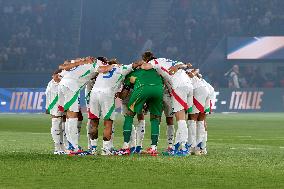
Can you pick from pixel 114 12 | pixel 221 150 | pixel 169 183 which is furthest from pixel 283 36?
pixel 169 183

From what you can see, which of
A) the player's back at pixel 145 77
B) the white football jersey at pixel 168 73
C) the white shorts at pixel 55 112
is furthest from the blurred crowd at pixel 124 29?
the player's back at pixel 145 77

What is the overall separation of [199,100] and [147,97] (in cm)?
151

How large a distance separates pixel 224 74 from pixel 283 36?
15.2 ft

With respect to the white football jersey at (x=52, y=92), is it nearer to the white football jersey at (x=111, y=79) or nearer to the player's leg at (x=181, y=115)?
the white football jersey at (x=111, y=79)

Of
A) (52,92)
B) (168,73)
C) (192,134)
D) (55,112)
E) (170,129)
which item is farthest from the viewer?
(170,129)

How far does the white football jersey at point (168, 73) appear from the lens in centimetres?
1521

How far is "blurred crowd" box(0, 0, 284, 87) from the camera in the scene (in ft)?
163

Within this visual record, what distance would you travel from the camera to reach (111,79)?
1516 centimetres

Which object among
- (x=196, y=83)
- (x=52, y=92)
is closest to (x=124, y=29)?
(x=196, y=83)

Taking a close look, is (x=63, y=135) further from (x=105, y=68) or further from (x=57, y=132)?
(x=105, y=68)

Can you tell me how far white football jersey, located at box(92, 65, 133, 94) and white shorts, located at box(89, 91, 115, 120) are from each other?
11 centimetres

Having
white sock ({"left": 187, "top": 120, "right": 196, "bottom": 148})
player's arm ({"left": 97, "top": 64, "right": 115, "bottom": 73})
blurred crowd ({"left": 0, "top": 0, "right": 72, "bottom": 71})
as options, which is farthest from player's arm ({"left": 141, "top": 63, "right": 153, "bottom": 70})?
blurred crowd ({"left": 0, "top": 0, "right": 72, "bottom": 71})

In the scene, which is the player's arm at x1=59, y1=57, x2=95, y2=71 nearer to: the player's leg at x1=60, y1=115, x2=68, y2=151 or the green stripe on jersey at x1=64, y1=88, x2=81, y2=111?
the green stripe on jersey at x1=64, y1=88, x2=81, y2=111

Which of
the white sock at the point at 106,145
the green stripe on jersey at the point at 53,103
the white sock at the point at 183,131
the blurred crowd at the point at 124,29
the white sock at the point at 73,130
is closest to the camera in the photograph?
the white sock at the point at 73,130
